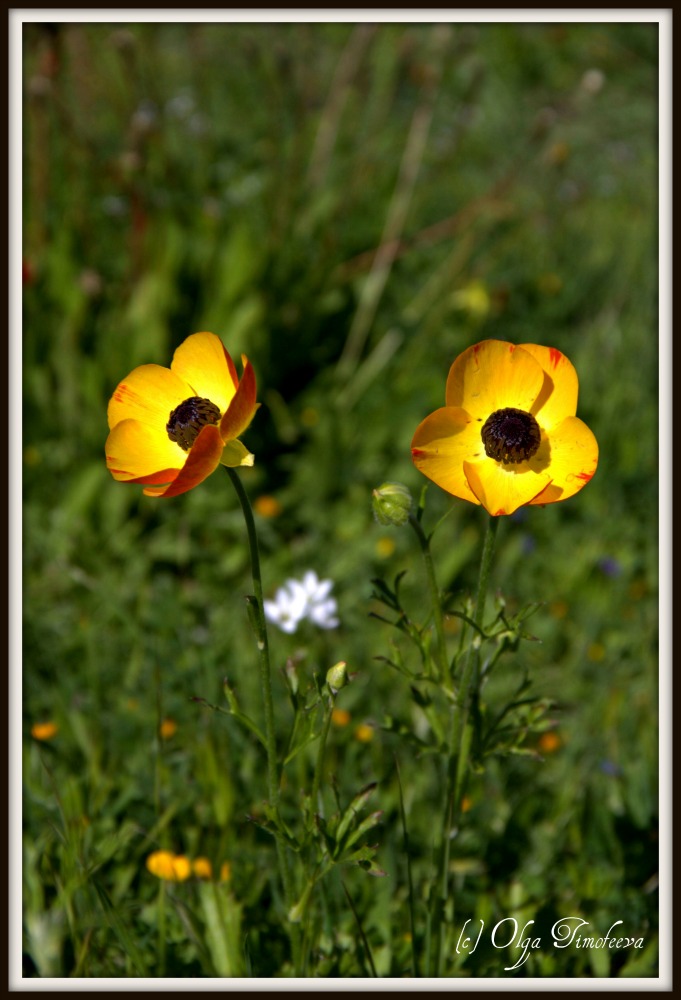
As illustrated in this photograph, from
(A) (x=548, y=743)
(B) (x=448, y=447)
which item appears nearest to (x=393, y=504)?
(B) (x=448, y=447)

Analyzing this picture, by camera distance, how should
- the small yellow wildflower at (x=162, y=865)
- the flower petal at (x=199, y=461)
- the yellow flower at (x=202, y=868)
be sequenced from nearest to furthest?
the flower petal at (x=199, y=461) < the small yellow wildflower at (x=162, y=865) < the yellow flower at (x=202, y=868)

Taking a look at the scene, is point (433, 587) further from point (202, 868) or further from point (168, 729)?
point (168, 729)

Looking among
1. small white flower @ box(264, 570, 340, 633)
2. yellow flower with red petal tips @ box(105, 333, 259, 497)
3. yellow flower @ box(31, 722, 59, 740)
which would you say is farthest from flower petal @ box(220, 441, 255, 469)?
yellow flower @ box(31, 722, 59, 740)

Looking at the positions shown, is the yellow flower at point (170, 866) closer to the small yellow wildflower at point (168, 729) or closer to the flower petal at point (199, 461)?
the small yellow wildflower at point (168, 729)

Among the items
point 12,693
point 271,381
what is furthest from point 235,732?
point 271,381

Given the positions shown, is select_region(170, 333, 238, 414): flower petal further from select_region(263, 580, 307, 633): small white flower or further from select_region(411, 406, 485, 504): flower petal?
select_region(263, 580, 307, 633): small white flower

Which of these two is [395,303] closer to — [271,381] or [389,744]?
[271,381]

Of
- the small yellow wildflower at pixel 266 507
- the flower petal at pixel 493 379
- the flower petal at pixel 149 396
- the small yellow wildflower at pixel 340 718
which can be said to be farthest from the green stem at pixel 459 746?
the small yellow wildflower at pixel 266 507
